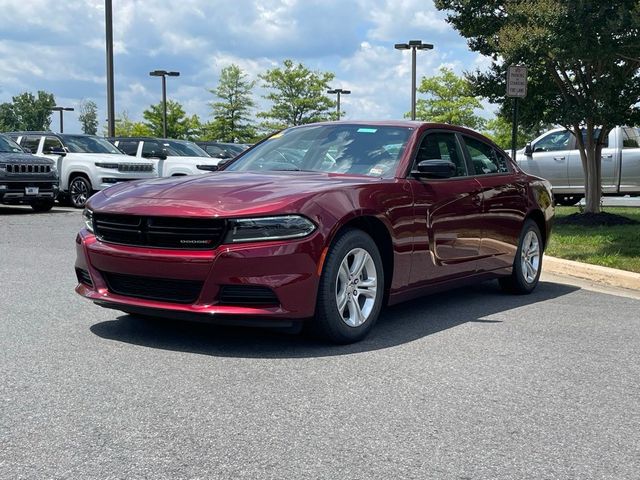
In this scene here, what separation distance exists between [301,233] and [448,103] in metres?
48.4

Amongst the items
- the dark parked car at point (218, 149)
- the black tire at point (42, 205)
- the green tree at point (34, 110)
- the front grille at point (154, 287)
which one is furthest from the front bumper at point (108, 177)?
the green tree at point (34, 110)

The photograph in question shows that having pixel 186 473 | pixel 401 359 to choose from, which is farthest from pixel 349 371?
pixel 186 473

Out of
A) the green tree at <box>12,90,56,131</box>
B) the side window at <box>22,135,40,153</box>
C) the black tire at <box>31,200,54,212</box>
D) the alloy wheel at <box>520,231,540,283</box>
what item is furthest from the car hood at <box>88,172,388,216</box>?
the green tree at <box>12,90,56,131</box>

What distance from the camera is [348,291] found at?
5262 mm

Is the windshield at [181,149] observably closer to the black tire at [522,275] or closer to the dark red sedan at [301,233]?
the black tire at [522,275]

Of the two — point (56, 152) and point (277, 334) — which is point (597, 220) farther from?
point (56, 152)

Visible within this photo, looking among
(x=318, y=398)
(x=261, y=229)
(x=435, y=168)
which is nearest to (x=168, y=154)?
(x=435, y=168)

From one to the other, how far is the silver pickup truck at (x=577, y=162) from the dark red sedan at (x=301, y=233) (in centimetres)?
1289

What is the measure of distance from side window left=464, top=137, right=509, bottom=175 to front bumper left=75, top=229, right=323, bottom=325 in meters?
2.65

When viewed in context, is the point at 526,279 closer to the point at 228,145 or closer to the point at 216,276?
the point at 216,276

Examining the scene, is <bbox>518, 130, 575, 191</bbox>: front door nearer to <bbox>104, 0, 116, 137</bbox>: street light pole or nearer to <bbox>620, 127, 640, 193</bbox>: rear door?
<bbox>620, 127, 640, 193</bbox>: rear door

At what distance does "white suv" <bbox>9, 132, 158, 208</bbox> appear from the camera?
18.6m

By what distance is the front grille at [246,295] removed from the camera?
4812 mm

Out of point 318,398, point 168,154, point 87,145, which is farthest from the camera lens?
point 168,154
